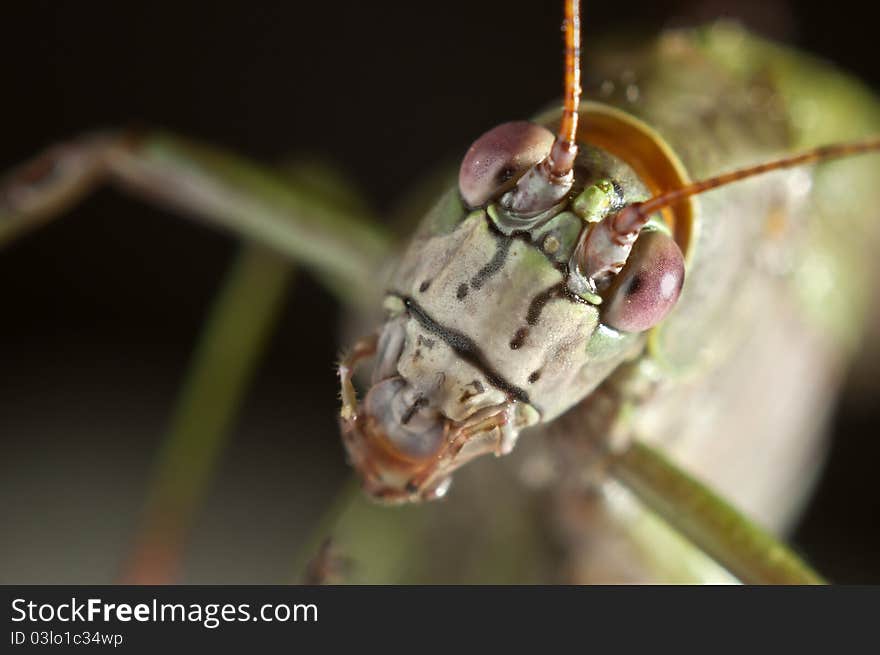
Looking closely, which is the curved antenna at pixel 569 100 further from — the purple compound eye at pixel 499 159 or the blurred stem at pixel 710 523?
the blurred stem at pixel 710 523

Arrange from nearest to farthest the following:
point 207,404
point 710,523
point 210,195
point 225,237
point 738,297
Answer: point 710,523 → point 738,297 → point 210,195 → point 207,404 → point 225,237

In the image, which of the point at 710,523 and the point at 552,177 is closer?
the point at 552,177

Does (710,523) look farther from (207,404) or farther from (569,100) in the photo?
(207,404)

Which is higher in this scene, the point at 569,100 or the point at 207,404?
the point at 207,404

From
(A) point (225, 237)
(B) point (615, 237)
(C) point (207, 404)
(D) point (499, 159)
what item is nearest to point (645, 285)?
(B) point (615, 237)
